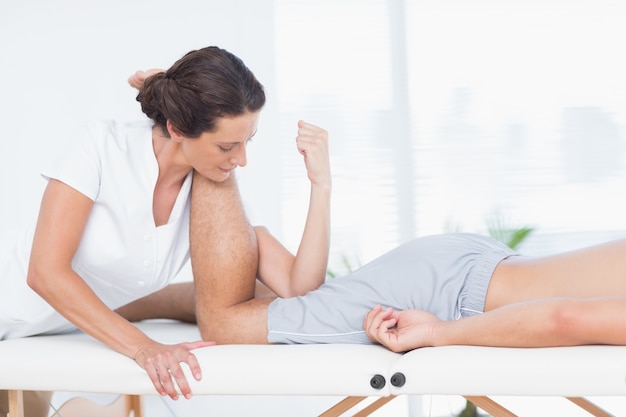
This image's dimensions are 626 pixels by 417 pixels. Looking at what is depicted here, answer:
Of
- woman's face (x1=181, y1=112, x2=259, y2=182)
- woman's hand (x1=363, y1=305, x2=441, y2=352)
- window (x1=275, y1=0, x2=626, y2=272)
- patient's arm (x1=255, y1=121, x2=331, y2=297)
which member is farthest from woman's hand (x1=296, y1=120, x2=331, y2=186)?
window (x1=275, y1=0, x2=626, y2=272)

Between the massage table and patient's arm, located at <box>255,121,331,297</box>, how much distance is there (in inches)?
13.9

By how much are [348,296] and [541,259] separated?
1.37 feet

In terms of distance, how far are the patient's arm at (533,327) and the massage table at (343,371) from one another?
0.02 metres

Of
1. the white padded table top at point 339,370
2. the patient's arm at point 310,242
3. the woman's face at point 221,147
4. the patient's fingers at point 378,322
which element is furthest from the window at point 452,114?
the white padded table top at point 339,370

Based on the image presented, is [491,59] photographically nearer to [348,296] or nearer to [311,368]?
[348,296]

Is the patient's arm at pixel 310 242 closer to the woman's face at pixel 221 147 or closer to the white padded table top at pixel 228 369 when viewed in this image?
the woman's face at pixel 221 147

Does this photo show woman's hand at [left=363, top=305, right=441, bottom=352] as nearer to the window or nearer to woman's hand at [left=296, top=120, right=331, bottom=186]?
woman's hand at [left=296, top=120, right=331, bottom=186]

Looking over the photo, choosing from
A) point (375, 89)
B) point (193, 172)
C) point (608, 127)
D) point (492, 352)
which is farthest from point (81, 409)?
point (608, 127)

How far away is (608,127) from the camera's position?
4.60 m

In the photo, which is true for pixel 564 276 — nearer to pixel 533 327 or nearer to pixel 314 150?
pixel 533 327

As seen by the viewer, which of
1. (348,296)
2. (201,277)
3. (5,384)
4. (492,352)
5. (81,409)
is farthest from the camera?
(81,409)

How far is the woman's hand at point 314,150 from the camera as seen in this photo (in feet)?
6.18

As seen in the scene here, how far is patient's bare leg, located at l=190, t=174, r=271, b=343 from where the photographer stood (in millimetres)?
1807

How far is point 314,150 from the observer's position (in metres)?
1.89
